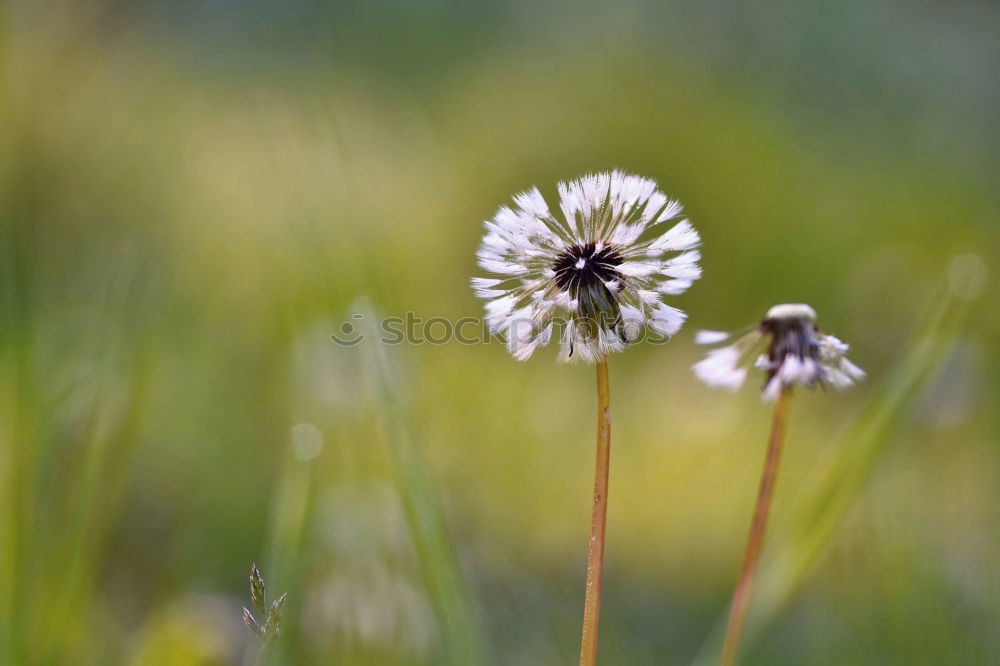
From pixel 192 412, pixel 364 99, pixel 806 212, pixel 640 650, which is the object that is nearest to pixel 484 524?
pixel 640 650

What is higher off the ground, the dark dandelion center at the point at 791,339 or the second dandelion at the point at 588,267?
the second dandelion at the point at 588,267

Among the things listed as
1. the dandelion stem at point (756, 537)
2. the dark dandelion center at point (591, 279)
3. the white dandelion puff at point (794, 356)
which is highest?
the dark dandelion center at point (591, 279)

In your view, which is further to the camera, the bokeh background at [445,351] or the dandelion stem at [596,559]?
the bokeh background at [445,351]

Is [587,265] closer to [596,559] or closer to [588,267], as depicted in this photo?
[588,267]

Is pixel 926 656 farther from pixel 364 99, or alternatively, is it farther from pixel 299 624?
pixel 364 99

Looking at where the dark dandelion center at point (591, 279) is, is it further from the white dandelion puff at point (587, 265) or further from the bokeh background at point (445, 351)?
the bokeh background at point (445, 351)

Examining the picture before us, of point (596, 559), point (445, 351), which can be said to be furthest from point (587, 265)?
point (445, 351)

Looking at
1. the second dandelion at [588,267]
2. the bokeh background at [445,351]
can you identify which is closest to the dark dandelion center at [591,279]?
the second dandelion at [588,267]
